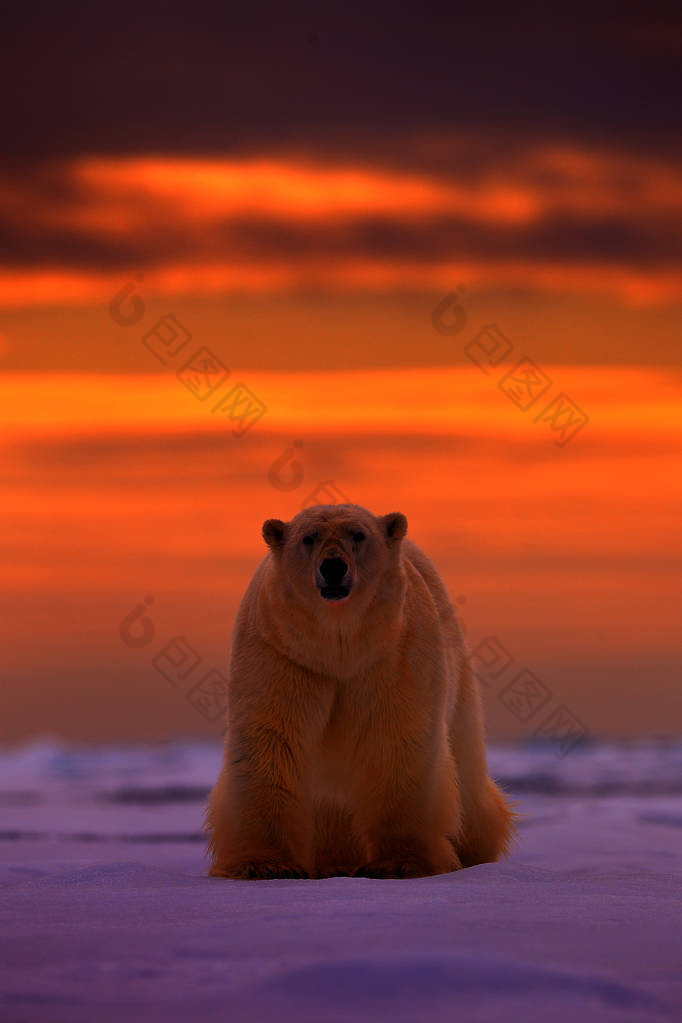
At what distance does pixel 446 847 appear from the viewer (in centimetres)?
634

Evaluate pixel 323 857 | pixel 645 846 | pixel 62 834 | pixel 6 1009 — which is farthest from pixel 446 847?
pixel 62 834

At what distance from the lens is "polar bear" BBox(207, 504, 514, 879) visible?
612cm

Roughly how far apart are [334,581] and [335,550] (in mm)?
184

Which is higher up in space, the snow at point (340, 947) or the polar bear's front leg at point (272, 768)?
the polar bear's front leg at point (272, 768)

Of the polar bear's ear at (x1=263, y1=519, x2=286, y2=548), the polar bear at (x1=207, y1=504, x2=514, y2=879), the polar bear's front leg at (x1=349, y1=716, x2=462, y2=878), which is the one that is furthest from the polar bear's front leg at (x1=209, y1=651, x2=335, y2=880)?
the polar bear's ear at (x1=263, y1=519, x2=286, y2=548)

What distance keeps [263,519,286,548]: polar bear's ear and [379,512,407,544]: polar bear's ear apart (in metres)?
0.48

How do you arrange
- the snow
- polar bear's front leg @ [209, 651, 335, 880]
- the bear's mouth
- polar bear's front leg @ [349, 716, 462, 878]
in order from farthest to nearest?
1. polar bear's front leg @ [349, 716, 462, 878]
2. polar bear's front leg @ [209, 651, 335, 880]
3. the bear's mouth
4. the snow

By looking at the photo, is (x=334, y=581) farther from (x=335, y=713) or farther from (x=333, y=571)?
(x=335, y=713)

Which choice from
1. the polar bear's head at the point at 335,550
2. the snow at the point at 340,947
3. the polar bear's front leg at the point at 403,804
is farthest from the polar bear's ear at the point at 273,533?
the snow at the point at 340,947

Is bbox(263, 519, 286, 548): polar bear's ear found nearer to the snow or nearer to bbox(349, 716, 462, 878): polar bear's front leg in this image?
bbox(349, 716, 462, 878): polar bear's front leg

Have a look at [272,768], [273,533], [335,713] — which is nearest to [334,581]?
[273,533]

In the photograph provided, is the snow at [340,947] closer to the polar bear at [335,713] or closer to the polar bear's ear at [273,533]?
the polar bear at [335,713]

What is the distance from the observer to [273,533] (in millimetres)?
6438

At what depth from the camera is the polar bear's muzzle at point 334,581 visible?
5996mm
